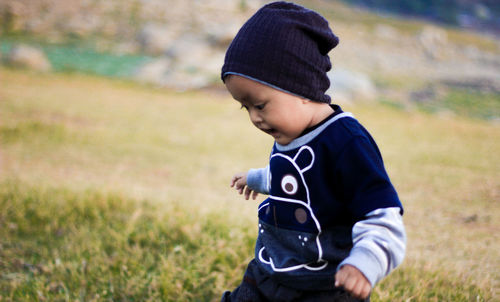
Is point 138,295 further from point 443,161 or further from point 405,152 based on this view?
point 405,152

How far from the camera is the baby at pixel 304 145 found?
1448 mm

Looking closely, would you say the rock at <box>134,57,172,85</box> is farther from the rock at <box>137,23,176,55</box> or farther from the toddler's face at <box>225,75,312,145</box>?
the toddler's face at <box>225,75,312,145</box>

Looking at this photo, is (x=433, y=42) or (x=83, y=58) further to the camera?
(x=433, y=42)

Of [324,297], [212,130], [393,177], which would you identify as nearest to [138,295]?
[324,297]

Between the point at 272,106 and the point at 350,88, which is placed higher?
the point at 272,106

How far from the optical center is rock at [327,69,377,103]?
12062 millimetres

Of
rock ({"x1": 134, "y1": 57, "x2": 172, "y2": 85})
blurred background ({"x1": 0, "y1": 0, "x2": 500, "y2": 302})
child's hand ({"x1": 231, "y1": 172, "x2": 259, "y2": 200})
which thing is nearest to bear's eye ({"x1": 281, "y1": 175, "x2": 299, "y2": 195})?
child's hand ({"x1": 231, "y1": 172, "x2": 259, "y2": 200})

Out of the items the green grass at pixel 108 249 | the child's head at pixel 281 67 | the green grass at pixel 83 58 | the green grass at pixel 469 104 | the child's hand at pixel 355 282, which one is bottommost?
the green grass at pixel 83 58

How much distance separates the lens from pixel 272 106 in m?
1.51

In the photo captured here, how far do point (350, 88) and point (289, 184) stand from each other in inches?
458

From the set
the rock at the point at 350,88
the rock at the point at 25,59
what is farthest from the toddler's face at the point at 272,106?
the rock at the point at 25,59

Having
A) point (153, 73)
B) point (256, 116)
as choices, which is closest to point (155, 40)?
point (153, 73)

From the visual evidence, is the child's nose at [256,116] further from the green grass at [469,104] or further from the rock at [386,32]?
the rock at [386,32]

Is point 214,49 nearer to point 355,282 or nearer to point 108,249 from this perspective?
point 108,249
